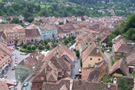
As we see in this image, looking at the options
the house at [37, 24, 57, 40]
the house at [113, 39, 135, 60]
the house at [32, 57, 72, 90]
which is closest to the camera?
the house at [32, 57, 72, 90]

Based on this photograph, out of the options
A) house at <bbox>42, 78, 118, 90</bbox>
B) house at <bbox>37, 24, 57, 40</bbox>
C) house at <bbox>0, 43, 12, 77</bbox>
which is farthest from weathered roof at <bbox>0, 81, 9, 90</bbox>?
house at <bbox>37, 24, 57, 40</bbox>

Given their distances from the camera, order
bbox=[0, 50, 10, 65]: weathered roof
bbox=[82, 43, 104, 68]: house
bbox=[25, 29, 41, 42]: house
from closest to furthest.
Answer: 1. bbox=[82, 43, 104, 68]: house
2. bbox=[0, 50, 10, 65]: weathered roof
3. bbox=[25, 29, 41, 42]: house

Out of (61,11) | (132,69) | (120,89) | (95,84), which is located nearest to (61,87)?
(95,84)

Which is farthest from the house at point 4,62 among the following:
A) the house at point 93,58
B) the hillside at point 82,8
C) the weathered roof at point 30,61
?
the hillside at point 82,8

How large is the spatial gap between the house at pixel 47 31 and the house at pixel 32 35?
222 centimetres

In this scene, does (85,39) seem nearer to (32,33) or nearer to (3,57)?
(3,57)

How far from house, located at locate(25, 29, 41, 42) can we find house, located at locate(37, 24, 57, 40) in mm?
2217

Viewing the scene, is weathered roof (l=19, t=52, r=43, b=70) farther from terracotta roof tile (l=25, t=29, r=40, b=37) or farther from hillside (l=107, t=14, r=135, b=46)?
terracotta roof tile (l=25, t=29, r=40, b=37)

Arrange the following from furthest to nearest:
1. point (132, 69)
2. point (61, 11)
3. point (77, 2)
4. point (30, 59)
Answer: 1. point (77, 2)
2. point (61, 11)
3. point (30, 59)
4. point (132, 69)

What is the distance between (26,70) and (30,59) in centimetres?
458

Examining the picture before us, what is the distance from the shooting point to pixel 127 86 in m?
23.2

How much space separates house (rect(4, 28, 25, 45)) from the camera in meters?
73.9

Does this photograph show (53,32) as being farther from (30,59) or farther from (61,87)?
(61,87)

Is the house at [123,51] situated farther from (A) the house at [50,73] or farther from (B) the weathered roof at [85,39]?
(B) the weathered roof at [85,39]
